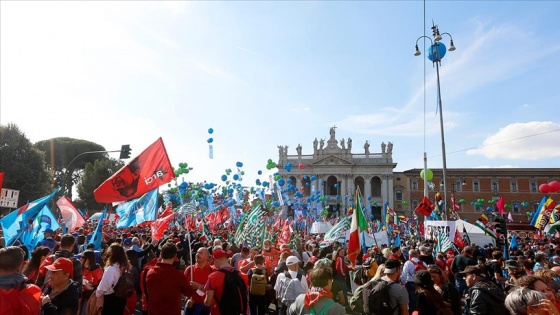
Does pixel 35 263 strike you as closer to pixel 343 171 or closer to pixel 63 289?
pixel 63 289

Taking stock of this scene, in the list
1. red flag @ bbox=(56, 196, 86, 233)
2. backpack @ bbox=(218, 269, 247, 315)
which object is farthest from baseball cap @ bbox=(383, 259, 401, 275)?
red flag @ bbox=(56, 196, 86, 233)

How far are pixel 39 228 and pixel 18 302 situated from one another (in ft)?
27.5

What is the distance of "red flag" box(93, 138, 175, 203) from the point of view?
6.10m

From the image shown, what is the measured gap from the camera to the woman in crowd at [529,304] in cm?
278

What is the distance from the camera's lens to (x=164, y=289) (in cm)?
453

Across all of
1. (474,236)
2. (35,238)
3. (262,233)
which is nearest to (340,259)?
(262,233)

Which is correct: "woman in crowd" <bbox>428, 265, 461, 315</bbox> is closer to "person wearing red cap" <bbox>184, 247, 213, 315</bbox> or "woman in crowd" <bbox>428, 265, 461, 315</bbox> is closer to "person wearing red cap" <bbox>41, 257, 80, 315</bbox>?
"person wearing red cap" <bbox>184, 247, 213, 315</bbox>

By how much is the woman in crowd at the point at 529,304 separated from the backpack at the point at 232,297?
3.22m

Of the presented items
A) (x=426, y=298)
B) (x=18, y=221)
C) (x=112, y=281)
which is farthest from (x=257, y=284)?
(x=18, y=221)

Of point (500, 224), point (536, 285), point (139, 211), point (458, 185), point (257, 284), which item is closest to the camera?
point (536, 285)

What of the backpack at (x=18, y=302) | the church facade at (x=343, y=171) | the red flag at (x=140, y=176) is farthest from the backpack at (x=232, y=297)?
the church facade at (x=343, y=171)

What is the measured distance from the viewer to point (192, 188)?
32.9 metres

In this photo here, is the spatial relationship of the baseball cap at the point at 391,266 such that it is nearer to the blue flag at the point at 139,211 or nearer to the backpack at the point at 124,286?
the backpack at the point at 124,286

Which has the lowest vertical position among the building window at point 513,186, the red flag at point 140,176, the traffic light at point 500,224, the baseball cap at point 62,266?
the baseball cap at point 62,266
